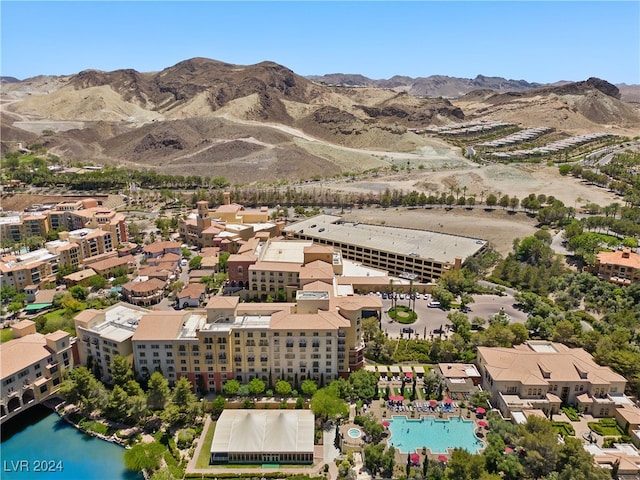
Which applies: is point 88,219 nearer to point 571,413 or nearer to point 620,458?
point 571,413

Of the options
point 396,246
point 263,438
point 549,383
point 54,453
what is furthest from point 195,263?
point 549,383

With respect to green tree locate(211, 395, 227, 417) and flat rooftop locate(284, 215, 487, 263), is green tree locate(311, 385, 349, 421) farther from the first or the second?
flat rooftop locate(284, 215, 487, 263)

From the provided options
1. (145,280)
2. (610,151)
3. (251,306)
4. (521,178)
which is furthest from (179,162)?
(610,151)

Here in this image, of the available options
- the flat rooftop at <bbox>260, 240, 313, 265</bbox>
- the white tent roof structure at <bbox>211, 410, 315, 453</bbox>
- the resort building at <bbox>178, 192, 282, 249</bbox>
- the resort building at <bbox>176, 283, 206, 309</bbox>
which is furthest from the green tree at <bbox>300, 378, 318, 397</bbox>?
the resort building at <bbox>178, 192, 282, 249</bbox>

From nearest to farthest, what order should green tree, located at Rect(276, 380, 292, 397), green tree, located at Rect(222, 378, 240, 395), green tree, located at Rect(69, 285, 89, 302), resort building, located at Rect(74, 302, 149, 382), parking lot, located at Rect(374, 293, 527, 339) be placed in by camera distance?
green tree, located at Rect(222, 378, 240, 395)
green tree, located at Rect(276, 380, 292, 397)
resort building, located at Rect(74, 302, 149, 382)
parking lot, located at Rect(374, 293, 527, 339)
green tree, located at Rect(69, 285, 89, 302)

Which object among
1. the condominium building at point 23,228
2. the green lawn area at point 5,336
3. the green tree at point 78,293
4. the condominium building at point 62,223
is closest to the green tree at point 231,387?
the green lawn area at point 5,336

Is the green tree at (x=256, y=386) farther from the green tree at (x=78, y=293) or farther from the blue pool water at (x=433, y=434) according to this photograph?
the green tree at (x=78, y=293)
